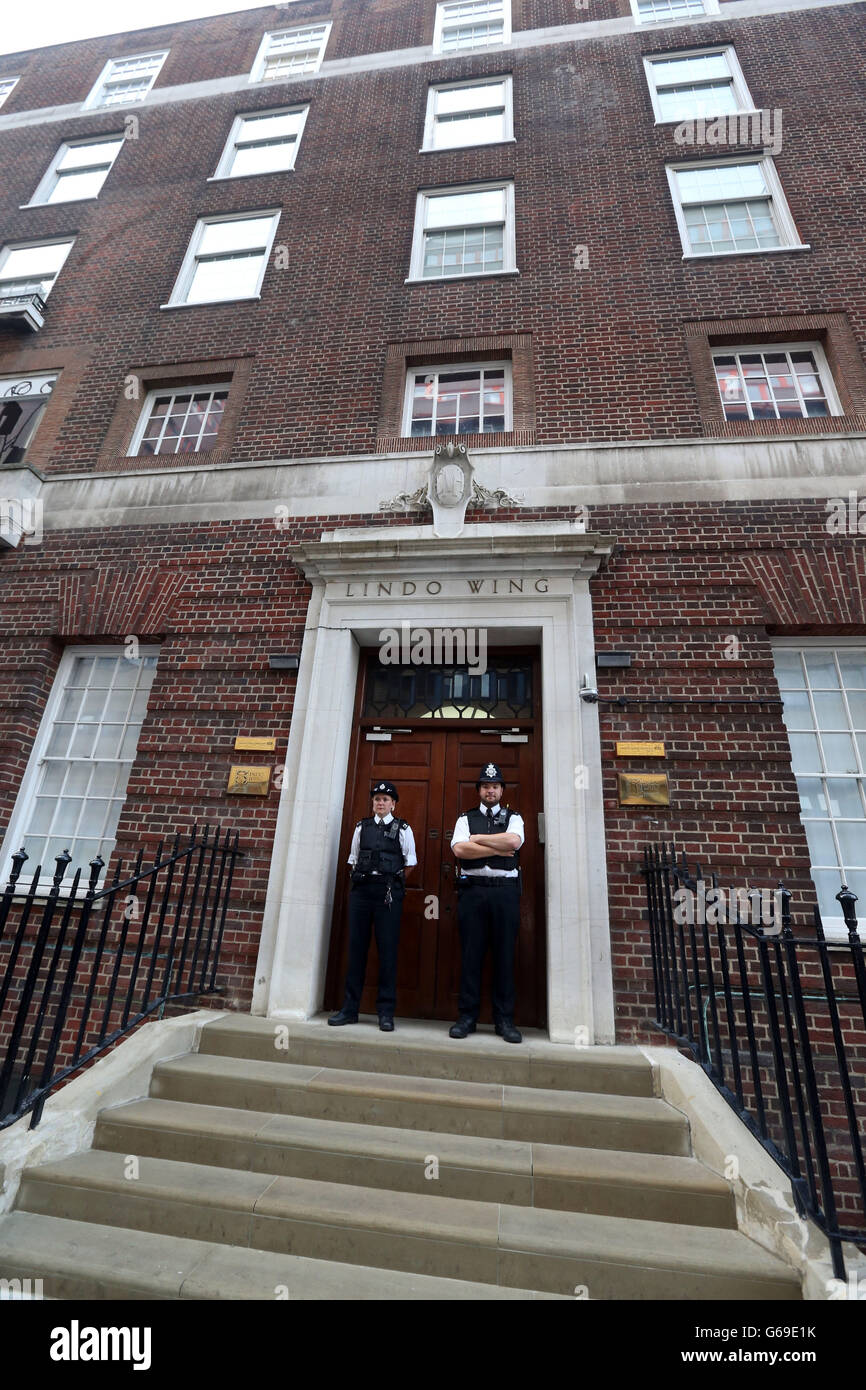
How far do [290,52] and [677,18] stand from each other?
711 centimetres

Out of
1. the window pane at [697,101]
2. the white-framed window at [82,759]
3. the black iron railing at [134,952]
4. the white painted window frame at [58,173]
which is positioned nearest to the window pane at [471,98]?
the window pane at [697,101]

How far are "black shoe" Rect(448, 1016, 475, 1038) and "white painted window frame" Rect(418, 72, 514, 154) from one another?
39.1 feet

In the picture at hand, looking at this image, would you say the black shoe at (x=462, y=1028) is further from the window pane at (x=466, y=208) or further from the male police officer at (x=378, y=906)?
the window pane at (x=466, y=208)

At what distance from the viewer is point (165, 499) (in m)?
7.57

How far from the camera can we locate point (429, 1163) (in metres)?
3.33

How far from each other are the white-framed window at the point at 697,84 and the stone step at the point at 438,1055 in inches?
487

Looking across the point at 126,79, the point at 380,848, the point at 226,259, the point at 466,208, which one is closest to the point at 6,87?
the point at 126,79

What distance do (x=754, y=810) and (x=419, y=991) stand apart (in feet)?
10.8

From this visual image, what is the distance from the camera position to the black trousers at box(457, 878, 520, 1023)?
4805mm

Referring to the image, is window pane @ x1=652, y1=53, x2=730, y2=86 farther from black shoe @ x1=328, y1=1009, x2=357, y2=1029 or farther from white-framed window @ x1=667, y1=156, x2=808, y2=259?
black shoe @ x1=328, y1=1009, x2=357, y2=1029

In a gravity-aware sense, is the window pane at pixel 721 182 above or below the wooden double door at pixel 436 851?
above

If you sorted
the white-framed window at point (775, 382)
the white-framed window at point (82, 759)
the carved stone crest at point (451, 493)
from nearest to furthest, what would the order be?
the white-framed window at point (82, 759) < the carved stone crest at point (451, 493) < the white-framed window at point (775, 382)

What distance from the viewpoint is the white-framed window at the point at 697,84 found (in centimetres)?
958

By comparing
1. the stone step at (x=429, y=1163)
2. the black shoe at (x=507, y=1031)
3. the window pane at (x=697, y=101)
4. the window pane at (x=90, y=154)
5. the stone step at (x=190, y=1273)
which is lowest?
the stone step at (x=190, y=1273)
